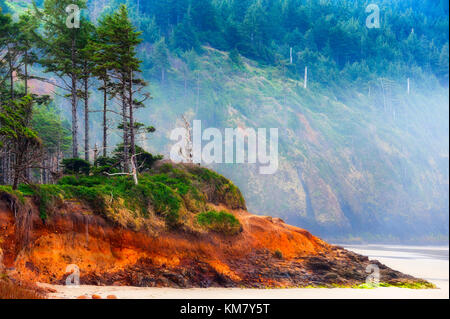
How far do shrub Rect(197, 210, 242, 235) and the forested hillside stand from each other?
32.7 metres

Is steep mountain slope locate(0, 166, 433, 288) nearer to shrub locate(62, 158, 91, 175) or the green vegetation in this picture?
the green vegetation

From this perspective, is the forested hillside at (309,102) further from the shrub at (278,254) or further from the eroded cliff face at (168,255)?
the shrub at (278,254)

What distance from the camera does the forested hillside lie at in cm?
7962

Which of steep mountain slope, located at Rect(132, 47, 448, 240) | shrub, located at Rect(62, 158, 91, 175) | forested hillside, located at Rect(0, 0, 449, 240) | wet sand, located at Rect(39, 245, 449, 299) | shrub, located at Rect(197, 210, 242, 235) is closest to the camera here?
wet sand, located at Rect(39, 245, 449, 299)

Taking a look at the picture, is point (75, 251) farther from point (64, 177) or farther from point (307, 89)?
point (307, 89)

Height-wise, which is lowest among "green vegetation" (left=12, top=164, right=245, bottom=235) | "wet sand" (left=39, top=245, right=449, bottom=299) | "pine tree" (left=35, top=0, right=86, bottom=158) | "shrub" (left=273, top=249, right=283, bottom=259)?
"wet sand" (left=39, top=245, right=449, bottom=299)

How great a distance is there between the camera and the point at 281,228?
27.1 m

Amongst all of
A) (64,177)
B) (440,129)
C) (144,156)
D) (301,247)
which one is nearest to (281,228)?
(301,247)

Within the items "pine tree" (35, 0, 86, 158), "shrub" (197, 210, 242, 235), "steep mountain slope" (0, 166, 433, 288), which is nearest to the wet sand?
"steep mountain slope" (0, 166, 433, 288)

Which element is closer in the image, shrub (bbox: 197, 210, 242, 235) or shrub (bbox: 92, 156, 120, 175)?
shrub (bbox: 197, 210, 242, 235)

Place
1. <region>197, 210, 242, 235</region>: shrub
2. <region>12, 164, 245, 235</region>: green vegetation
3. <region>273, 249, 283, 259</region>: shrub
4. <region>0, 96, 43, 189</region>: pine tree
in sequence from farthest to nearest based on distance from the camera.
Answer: <region>273, 249, 283, 259</region>: shrub, <region>197, 210, 242, 235</region>: shrub, <region>12, 164, 245, 235</region>: green vegetation, <region>0, 96, 43, 189</region>: pine tree

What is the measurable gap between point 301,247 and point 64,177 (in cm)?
1342

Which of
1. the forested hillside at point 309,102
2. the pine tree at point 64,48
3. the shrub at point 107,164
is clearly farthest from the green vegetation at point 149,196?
the forested hillside at point 309,102

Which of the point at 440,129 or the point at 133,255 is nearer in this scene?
the point at 133,255
